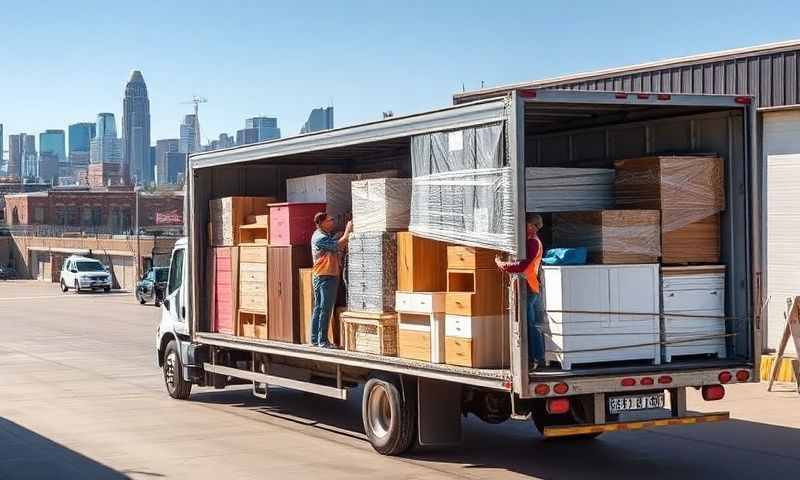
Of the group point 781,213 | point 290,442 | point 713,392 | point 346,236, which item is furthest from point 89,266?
point 713,392

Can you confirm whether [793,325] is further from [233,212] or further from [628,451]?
[233,212]

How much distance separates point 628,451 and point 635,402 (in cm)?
220

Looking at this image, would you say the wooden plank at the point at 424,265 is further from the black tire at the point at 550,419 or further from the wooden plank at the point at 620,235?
the black tire at the point at 550,419

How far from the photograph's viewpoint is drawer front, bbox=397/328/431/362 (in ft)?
40.6

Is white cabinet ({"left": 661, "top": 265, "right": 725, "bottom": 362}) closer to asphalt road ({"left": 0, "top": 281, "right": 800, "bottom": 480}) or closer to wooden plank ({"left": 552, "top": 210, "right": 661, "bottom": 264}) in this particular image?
wooden plank ({"left": 552, "top": 210, "right": 661, "bottom": 264})

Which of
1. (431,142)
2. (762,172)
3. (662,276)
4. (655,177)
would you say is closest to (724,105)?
(655,177)

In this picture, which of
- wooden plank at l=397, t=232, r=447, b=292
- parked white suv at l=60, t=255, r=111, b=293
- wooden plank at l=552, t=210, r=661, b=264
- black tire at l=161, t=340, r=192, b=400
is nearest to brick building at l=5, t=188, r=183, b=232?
parked white suv at l=60, t=255, r=111, b=293

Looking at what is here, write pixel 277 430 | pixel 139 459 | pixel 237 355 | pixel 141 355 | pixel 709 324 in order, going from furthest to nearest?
1. pixel 141 355
2. pixel 237 355
3. pixel 277 430
4. pixel 139 459
5. pixel 709 324

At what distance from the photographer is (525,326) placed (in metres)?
10.9

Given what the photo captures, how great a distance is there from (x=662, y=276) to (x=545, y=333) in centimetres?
137

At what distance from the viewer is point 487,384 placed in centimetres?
1131

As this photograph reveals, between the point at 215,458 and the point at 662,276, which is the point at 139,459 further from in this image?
the point at 662,276

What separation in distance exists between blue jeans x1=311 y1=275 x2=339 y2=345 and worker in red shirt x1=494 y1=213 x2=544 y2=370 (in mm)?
3729

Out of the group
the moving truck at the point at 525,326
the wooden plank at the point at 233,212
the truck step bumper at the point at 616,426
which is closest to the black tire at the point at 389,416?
the moving truck at the point at 525,326
